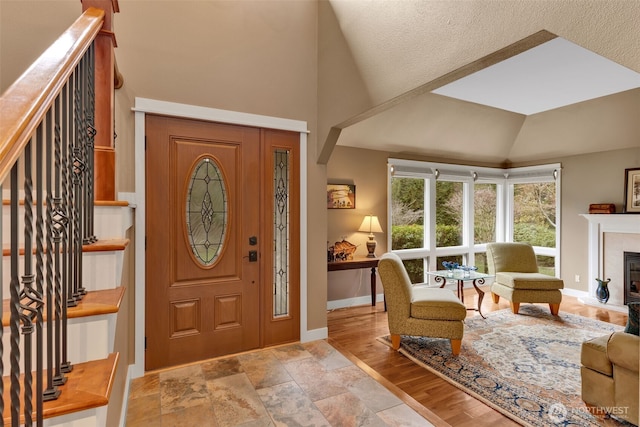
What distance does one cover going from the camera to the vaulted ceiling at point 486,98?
92.9 inches

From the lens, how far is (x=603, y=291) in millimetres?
4863

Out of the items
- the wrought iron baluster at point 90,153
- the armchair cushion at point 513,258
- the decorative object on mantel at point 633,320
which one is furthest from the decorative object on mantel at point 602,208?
the wrought iron baluster at point 90,153

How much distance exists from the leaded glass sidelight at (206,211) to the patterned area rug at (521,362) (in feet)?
7.11

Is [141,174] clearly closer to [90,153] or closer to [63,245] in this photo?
[90,153]

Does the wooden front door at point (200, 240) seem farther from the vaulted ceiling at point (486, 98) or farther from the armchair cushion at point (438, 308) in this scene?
the armchair cushion at point (438, 308)

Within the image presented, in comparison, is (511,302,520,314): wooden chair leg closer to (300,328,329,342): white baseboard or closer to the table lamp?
the table lamp

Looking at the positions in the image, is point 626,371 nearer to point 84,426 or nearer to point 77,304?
point 84,426

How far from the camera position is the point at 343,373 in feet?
9.23

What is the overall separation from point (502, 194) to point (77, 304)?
7303mm

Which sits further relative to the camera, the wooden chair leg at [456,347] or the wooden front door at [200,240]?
the wooden chair leg at [456,347]

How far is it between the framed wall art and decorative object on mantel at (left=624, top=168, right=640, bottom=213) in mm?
4162

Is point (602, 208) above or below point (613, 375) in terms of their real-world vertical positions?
above

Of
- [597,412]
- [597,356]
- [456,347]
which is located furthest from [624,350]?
→ [456,347]

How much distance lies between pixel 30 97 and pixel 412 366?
10.7 ft
